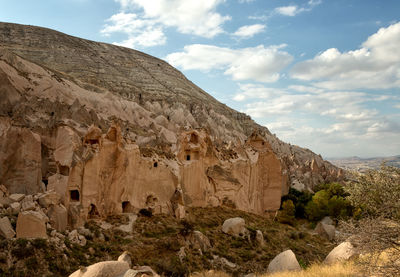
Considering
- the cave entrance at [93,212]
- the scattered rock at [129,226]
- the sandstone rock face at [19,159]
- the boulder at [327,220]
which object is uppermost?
the sandstone rock face at [19,159]

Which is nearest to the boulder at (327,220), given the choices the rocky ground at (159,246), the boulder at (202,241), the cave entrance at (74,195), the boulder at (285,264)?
the rocky ground at (159,246)

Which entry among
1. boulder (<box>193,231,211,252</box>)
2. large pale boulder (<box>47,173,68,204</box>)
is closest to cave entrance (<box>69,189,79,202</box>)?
large pale boulder (<box>47,173,68,204</box>)

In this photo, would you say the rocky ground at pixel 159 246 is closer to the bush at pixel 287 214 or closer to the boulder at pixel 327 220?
the bush at pixel 287 214

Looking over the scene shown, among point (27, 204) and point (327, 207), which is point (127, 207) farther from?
point (327, 207)

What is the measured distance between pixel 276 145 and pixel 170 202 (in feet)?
225

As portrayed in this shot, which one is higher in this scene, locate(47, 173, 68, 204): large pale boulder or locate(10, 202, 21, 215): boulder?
locate(47, 173, 68, 204): large pale boulder

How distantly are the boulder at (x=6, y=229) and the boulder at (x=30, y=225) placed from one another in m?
0.20

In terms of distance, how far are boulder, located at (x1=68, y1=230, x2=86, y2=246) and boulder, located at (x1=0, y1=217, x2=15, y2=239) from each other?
2056 millimetres

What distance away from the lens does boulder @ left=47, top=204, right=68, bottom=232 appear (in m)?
12.1

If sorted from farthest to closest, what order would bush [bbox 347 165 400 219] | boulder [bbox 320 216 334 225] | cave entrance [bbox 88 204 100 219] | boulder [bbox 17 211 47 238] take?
boulder [bbox 320 216 334 225]
cave entrance [bbox 88 204 100 219]
bush [bbox 347 165 400 219]
boulder [bbox 17 211 47 238]

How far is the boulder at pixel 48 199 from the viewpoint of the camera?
12.2 m

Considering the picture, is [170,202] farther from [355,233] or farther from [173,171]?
[355,233]

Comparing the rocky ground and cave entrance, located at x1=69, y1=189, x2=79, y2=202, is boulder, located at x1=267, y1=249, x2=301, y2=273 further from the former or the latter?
cave entrance, located at x1=69, y1=189, x2=79, y2=202

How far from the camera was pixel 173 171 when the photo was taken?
Answer: 66.0ft
